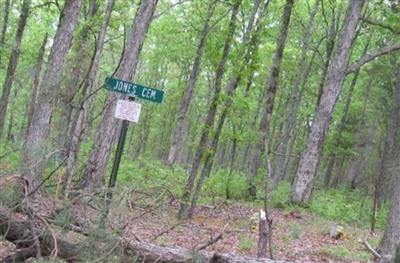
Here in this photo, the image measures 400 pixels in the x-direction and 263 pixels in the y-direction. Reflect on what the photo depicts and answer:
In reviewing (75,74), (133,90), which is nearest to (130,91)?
(133,90)

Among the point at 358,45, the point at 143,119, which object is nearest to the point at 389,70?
the point at 358,45

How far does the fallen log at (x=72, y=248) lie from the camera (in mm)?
4871

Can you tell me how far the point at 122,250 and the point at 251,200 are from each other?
11.1 meters

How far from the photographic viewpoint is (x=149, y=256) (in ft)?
16.6

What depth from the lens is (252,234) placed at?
34.5 feet

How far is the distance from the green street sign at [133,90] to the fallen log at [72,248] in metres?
2.78

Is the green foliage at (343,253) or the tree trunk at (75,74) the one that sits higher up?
the tree trunk at (75,74)

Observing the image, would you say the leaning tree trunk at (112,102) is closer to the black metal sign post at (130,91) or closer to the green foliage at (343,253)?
the black metal sign post at (130,91)

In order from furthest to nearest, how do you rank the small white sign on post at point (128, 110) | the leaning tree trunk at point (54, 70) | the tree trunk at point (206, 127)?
the tree trunk at point (206, 127), the leaning tree trunk at point (54, 70), the small white sign on post at point (128, 110)

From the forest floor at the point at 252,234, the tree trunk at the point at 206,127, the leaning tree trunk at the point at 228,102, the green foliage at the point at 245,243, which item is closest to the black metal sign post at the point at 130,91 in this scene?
the forest floor at the point at 252,234

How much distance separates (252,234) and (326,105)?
580 cm

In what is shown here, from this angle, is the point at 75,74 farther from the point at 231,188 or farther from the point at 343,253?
the point at 343,253

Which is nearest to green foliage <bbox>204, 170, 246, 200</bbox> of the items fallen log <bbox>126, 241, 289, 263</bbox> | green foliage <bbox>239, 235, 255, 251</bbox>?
green foliage <bbox>239, 235, 255, 251</bbox>

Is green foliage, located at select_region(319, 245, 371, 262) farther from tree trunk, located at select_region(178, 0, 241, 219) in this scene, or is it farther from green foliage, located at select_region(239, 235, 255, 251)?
tree trunk, located at select_region(178, 0, 241, 219)
